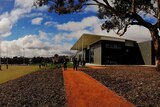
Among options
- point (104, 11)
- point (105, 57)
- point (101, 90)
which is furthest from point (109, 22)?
point (105, 57)

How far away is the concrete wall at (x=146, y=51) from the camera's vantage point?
222 feet

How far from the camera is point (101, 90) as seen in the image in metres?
16.4

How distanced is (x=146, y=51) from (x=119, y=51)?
20.7 feet

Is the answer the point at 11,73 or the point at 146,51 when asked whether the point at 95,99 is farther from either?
the point at 146,51

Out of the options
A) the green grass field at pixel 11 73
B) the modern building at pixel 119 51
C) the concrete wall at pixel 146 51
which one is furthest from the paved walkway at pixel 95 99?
the concrete wall at pixel 146 51

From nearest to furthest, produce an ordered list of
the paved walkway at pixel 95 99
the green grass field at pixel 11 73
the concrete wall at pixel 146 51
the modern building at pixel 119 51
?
the paved walkway at pixel 95 99
the green grass field at pixel 11 73
the concrete wall at pixel 146 51
the modern building at pixel 119 51

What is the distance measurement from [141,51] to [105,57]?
8.92 m

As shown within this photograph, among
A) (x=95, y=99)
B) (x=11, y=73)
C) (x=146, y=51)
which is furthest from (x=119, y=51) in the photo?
(x=95, y=99)

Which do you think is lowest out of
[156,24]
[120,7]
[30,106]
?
[30,106]

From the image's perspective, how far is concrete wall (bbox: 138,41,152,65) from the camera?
6779 centimetres

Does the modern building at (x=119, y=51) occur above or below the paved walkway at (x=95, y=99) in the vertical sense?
above

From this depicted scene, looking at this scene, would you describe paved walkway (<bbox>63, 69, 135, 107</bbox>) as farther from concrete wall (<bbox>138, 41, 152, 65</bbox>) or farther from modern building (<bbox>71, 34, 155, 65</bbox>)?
concrete wall (<bbox>138, 41, 152, 65</bbox>)

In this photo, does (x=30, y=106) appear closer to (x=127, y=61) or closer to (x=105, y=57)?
(x=105, y=57)

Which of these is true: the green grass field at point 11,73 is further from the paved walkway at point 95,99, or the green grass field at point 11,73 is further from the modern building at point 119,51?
the modern building at point 119,51
